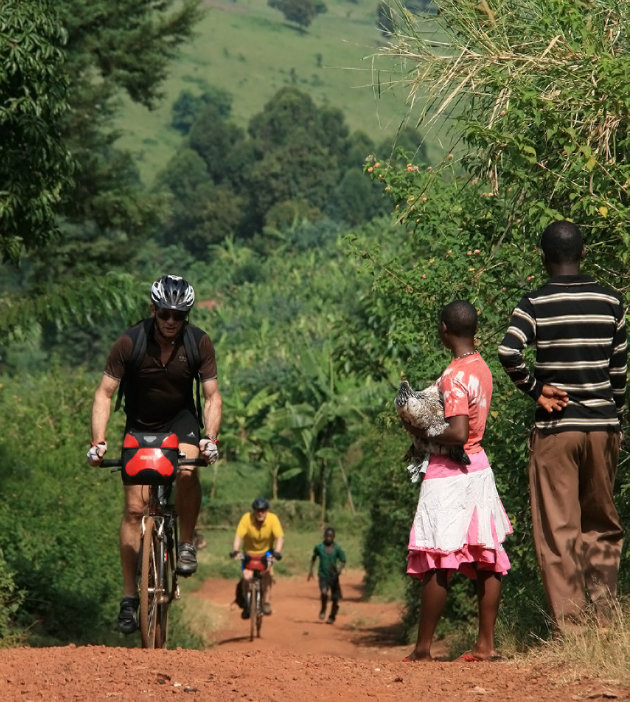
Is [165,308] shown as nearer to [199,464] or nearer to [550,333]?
[199,464]

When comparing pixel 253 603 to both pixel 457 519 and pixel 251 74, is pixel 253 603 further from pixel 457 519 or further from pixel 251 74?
pixel 251 74

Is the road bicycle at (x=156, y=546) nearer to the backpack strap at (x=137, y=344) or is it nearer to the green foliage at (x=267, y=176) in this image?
the backpack strap at (x=137, y=344)

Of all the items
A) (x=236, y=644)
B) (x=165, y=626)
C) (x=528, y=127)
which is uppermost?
(x=528, y=127)

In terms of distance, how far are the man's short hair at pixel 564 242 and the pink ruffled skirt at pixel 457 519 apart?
1036mm

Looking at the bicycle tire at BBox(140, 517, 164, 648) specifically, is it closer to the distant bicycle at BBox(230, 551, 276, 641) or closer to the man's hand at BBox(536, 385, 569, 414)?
the man's hand at BBox(536, 385, 569, 414)

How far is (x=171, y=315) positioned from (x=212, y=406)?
2.20 feet

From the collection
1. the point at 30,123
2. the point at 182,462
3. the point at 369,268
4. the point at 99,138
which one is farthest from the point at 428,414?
the point at 99,138

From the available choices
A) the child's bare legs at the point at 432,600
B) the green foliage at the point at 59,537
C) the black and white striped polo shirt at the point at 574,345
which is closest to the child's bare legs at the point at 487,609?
the child's bare legs at the point at 432,600

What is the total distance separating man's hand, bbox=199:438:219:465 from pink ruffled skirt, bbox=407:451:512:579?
135 centimetres

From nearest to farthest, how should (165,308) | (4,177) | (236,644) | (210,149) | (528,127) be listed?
(165,308) → (528,127) → (4,177) → (236,644) → (210,149)

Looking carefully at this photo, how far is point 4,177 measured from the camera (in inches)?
545

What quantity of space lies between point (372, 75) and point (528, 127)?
3.32ft

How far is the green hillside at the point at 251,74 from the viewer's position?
141 meters

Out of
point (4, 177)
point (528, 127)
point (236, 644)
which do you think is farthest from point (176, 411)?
point (236, 644)
